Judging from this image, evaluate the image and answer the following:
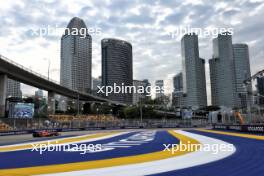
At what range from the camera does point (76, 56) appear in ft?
302

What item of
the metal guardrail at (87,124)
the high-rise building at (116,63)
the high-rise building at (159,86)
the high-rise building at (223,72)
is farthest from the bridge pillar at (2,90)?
the high-rise building at (223,72)

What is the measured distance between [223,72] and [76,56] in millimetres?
56122

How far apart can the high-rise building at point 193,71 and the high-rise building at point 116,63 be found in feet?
99.3

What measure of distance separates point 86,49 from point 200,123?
4784 centimetres

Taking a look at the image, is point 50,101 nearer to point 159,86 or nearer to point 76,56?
point 76,56

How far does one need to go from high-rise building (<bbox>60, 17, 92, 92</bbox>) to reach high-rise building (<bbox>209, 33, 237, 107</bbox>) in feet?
150

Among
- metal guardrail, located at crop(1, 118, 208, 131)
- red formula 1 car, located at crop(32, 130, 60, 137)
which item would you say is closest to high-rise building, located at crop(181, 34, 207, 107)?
metal guardrail, located at crop(1, 118, 208, 131)

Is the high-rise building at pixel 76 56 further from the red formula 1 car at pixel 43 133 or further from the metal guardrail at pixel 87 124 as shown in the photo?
the red formula 1 car at pixel 43 133

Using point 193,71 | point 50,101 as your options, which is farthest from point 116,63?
point 193,71

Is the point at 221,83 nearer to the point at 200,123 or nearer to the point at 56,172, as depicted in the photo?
the point at 200,123

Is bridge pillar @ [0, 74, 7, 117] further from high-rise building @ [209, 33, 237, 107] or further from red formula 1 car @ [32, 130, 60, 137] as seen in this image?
high-rise building @ [209, 33, 237, 107]

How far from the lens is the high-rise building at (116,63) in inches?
3588

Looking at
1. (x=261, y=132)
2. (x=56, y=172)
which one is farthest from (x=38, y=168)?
(x=261, y=132)

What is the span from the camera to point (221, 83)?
121 m
